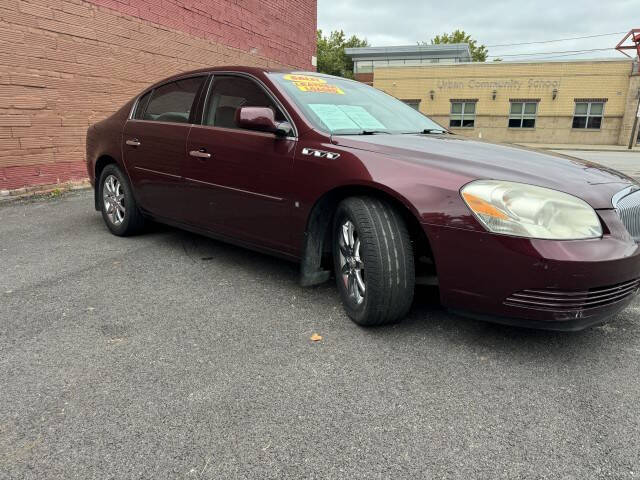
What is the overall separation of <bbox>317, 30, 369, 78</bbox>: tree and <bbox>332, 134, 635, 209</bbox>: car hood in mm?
48780

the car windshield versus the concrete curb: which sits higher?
the car windshield

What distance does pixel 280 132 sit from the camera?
3.11m

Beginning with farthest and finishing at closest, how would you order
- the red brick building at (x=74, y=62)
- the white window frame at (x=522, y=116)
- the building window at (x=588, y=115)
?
the white window frame at (x=522, y=116), the building window at (x=588, y=115), the red brick building at (x=74, y=62)

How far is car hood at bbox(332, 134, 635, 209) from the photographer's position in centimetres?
241

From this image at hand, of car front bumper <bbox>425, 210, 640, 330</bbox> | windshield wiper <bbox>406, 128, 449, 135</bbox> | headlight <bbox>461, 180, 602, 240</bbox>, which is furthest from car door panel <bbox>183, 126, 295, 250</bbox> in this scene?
headlight <bbox>461, 180, 602, 240</bbox>

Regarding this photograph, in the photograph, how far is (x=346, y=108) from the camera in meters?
3.44

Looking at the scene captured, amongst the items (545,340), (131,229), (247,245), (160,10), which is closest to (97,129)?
(131,229)

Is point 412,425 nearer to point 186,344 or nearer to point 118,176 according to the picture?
point 186,344

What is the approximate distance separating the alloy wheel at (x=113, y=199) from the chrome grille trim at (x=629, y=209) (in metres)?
4.00

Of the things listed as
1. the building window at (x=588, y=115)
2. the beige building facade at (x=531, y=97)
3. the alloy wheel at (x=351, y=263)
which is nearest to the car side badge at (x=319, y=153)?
the alloy wheel at (x=351, y=263)

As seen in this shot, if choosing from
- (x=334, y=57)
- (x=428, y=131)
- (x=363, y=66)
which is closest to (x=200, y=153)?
(x=428, y=131)

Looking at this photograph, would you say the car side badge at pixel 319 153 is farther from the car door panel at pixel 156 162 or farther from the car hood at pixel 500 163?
the car door panel at pixel 156 162

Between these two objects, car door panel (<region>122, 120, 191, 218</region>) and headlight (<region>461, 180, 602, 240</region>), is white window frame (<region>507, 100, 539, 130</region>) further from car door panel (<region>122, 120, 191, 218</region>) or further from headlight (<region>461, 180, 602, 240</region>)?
headlight (<region>461, 180, 602, 240</region>)

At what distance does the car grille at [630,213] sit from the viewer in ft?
7.91
